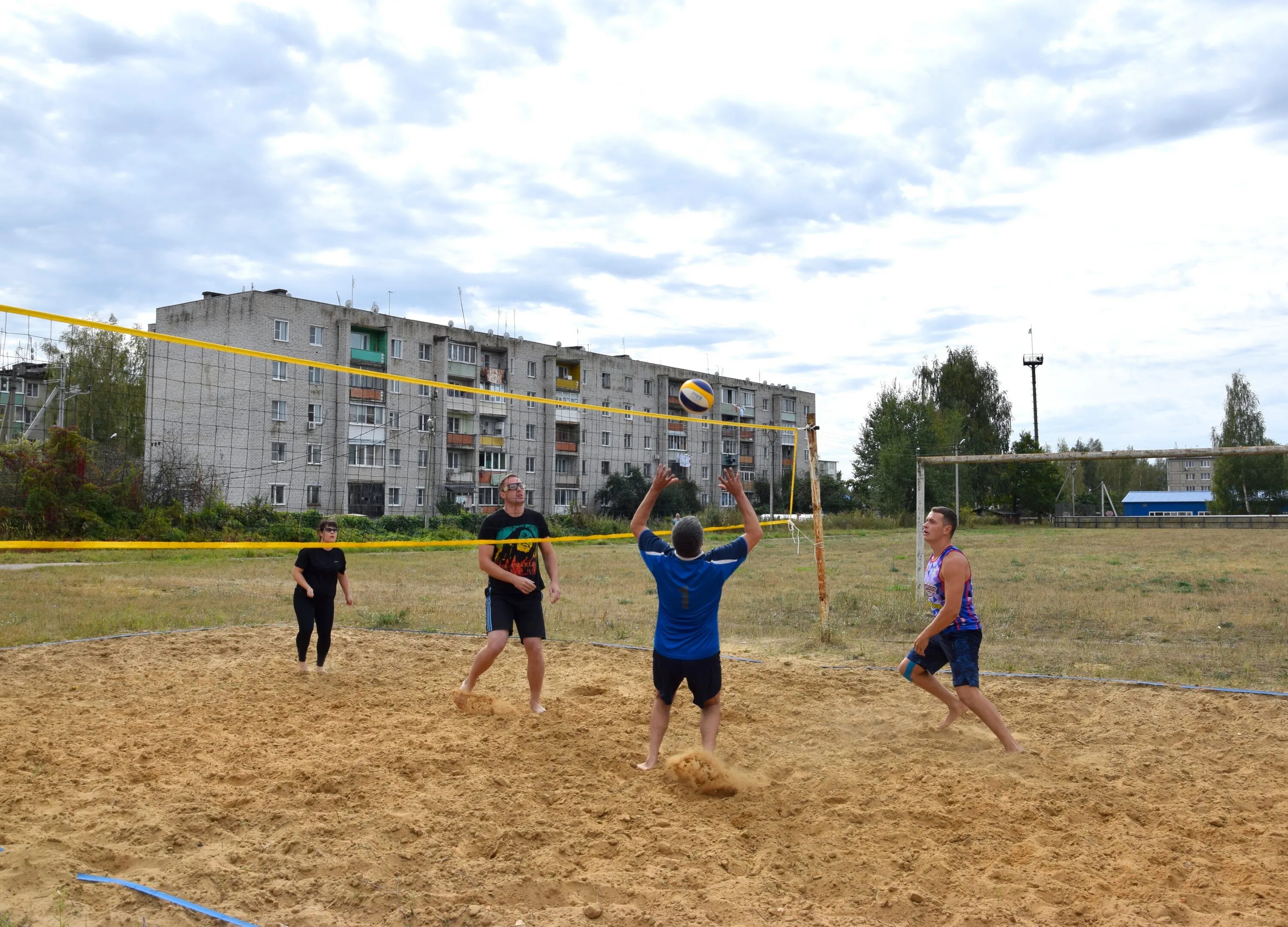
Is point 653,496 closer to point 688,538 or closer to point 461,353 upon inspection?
point 688,538

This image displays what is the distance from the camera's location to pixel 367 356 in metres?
40.2

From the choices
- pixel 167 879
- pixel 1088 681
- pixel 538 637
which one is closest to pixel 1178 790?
pixel 1088 681

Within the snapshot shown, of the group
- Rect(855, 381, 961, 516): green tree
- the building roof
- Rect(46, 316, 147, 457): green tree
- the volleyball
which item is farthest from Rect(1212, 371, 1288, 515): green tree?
Rect(46, 316, 147, 457): green tree

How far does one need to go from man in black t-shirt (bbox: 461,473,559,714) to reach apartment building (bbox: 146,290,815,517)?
15280 mm

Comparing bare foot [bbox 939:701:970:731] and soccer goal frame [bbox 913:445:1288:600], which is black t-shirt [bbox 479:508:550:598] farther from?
soccer goal frame [bbox 913:445:1288:600]

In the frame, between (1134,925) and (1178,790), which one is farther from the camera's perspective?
(1178,790)

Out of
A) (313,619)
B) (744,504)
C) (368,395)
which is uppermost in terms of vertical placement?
(368,395)

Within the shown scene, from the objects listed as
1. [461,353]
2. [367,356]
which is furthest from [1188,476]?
[367,356]

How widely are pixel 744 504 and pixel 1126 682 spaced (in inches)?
166

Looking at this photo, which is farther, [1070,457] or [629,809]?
[1070,457]

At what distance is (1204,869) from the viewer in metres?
3.64

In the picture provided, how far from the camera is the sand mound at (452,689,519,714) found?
6066mm

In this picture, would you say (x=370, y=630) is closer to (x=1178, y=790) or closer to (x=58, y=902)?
(x=58, y=902)

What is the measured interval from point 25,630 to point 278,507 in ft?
49.1
